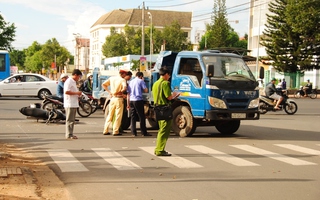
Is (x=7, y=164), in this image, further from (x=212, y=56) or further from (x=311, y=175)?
(x=212, y=56)

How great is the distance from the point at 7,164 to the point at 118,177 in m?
2.37

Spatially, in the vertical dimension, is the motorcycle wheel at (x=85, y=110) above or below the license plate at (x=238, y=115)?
below

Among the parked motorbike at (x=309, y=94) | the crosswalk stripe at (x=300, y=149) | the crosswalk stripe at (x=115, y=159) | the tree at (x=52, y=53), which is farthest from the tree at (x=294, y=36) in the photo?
the tree at (x=52, y=53)

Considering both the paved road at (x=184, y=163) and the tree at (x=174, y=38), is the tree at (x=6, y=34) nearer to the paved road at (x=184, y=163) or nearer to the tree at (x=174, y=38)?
the tree at (x=174, y=38)

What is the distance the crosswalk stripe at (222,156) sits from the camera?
408 inches

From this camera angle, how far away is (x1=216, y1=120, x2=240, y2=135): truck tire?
15641mm

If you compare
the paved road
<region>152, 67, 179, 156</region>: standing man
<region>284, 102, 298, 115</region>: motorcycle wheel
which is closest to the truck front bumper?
the paved road

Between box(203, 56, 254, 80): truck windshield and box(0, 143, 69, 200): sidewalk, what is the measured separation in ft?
19.6

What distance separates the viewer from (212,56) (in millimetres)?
14781

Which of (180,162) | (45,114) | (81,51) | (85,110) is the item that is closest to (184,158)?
(180,162)

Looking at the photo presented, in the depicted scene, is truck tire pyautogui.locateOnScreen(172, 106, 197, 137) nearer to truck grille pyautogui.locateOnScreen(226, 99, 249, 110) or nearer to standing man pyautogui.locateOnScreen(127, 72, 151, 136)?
standing man pyautogui.locateOnScreen(127, 72, 151, 136)

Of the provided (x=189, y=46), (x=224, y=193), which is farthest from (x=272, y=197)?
(x=189, y=46)

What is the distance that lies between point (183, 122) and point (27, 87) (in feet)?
66.9

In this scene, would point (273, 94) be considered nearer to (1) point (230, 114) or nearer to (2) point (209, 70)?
(1) point (230, 114)
